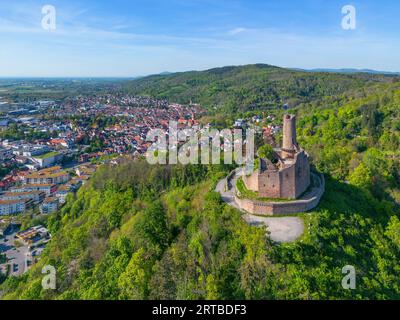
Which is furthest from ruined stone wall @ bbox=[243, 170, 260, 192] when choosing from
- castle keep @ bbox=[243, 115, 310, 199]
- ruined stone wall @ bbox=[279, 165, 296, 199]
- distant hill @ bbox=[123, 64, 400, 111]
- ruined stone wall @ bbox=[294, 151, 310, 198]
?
distant hill @ bbox=[123, 64, 400, 111]

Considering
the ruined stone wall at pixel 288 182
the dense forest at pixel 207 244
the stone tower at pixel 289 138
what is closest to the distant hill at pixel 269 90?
the dense forest at pixel 207 244

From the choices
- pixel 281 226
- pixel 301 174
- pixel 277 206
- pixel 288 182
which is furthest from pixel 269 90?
pixel 281 226

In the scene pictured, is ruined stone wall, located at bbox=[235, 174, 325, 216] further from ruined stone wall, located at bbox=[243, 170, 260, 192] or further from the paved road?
ruined stone wall, located at bbox=[243, 170, 260, 192]

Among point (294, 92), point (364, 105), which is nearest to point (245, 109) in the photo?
point (294, 92)

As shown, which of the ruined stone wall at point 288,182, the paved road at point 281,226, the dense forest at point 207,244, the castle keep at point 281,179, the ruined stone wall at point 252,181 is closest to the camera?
the dense forest at point 207,244

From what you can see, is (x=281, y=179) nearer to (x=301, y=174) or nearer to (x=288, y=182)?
(x=288, y=182)

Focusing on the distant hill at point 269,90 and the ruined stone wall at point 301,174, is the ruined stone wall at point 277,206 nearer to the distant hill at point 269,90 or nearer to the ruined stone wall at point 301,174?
the ruined stone wall at point 301,174

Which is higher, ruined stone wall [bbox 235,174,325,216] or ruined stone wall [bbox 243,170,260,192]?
ruined stone wall [bbox 243,170,260,192]
